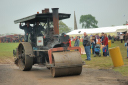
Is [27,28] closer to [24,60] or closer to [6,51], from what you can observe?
[24,60]

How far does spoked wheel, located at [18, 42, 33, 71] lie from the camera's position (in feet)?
36.4

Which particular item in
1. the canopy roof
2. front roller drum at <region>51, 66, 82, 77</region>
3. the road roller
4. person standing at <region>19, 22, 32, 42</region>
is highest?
the canopy roof

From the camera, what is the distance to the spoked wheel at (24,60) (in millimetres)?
11103

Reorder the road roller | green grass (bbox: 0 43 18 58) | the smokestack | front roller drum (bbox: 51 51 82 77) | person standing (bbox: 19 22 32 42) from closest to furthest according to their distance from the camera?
front roller drum (bbox: 51 51 82 77) < the road roller < the smokestack < person standing (bbox: 19 22 32 42) < green grass (bbox: 0 43 18 58)

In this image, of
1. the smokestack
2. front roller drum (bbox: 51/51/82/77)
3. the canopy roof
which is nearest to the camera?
front roller drum (bbox: 51/51/82/77)

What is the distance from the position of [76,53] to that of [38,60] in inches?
92.1

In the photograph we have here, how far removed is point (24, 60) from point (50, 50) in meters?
2.79

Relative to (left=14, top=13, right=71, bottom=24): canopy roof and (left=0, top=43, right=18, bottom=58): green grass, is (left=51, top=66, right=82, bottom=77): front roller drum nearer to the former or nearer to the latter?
(left=14, top=13, right=71, bottom=24): canopy roof

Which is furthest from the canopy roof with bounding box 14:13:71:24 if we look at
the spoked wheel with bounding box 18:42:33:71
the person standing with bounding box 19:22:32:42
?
the spoked wheel with bounding box 18:42:33:71

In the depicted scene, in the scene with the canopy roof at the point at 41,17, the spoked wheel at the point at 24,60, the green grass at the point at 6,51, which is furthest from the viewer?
the green grass at the point at 6,51

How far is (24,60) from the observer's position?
38.4 feet

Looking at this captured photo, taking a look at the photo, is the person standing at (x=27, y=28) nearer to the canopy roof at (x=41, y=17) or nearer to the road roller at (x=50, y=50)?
the road roller at (x=50, y=50)

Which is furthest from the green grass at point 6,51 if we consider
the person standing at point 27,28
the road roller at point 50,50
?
the road roller at point 50,50

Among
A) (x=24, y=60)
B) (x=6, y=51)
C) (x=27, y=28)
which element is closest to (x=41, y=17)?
(x=27, y=28)
